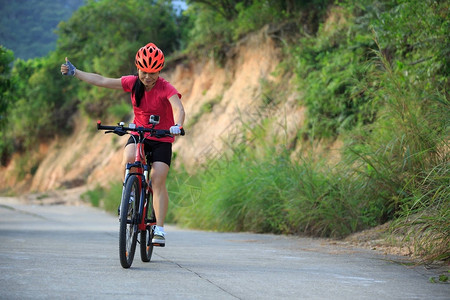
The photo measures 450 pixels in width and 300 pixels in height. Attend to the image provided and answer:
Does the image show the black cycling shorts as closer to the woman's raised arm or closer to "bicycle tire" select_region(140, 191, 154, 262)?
"bicycle tire" select_region(140, 191, 154, 262)

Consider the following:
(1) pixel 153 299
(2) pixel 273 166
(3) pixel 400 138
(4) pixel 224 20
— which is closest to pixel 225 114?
(4) pixel 224 20

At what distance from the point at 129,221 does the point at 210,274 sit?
0.98 metres

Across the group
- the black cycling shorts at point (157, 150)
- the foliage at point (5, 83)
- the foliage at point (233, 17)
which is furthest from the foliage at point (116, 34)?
the black cycling shorts at point (157, 150)

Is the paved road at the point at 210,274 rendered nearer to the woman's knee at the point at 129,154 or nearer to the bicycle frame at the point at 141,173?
the bicycle frame at the point at 141,173

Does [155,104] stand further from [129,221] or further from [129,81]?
[129,221]

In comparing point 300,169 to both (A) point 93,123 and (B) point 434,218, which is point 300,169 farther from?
(A) point 93,123

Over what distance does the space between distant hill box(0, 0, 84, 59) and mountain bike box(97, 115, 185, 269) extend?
206 ft

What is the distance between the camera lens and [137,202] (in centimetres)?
784

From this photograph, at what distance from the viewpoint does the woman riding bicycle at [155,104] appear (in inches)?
331

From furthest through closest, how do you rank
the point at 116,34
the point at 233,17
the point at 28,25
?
the point at 28,25 → the point at 116,34 → the point at 233,17

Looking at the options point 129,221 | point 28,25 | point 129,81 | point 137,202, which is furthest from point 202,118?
point 28,25

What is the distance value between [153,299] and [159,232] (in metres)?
2.66

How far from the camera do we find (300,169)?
44.0ft

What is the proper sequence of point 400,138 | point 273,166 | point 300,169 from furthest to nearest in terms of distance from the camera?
point 273,166
point 300,169
point 400,138
